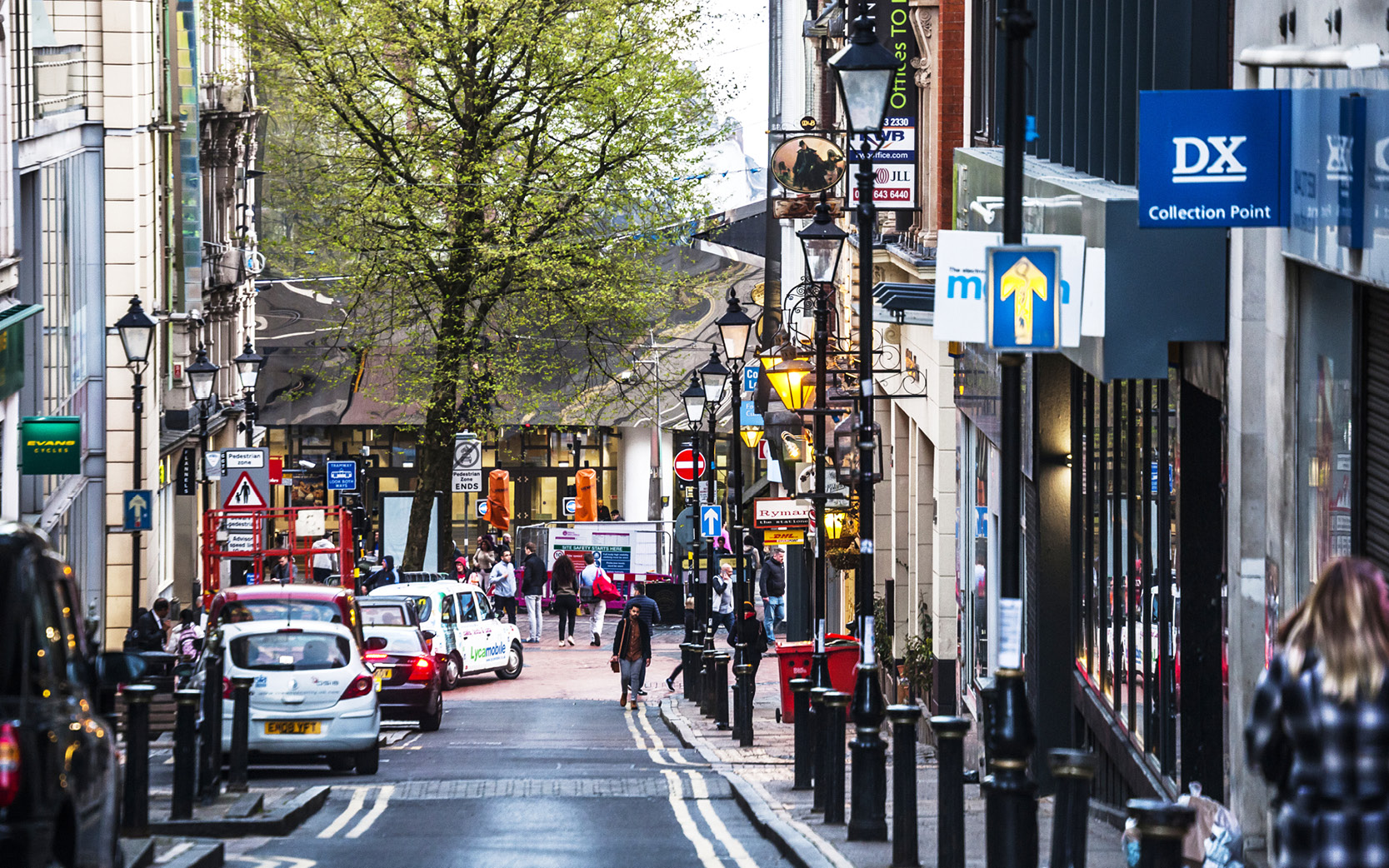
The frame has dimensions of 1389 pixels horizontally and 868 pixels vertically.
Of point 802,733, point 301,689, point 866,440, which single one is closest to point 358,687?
point 301,689

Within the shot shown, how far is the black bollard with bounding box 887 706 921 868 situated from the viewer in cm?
1095

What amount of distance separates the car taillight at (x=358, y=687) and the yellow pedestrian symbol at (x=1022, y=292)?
36.0ft

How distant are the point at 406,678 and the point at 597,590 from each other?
16764mm

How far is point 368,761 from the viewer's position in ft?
62.0

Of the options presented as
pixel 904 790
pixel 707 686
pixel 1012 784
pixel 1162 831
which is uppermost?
pixel 1162 831

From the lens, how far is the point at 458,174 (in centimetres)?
3434

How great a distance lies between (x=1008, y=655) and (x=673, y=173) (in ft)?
92.4

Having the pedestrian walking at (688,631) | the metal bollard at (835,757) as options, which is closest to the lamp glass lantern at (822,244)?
the metal bollard at (835,757)

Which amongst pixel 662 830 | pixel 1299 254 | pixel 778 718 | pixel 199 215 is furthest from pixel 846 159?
pixel 199 215

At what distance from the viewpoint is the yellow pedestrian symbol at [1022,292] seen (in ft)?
29.5

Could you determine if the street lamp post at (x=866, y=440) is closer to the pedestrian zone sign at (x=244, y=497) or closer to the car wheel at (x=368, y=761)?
the car wheel at (x=368, y=761)

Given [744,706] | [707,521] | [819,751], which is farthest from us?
[707,521]

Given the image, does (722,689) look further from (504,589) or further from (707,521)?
(504,589)

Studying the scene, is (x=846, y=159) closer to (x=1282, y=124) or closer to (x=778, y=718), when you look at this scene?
(x=778, y=718)
